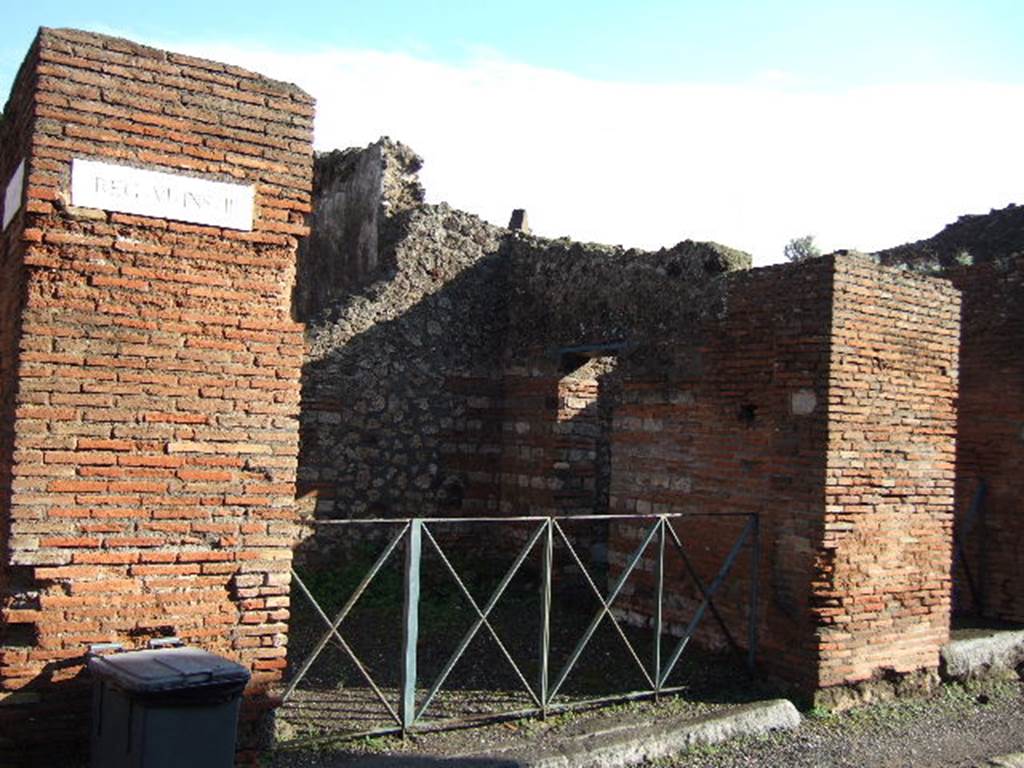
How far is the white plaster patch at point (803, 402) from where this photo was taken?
6.71 metres

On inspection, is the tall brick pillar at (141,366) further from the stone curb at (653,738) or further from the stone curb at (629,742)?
the stone curb at (653,738)

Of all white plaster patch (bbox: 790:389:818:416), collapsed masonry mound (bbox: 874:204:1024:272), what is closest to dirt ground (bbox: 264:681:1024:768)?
white plaster patch (bbox: 790:389:818:416)

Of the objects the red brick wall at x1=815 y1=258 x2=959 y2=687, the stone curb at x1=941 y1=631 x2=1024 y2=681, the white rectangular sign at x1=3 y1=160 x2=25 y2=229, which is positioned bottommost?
the stone curb at x1=941 y1=631 x2=1024 y2=681

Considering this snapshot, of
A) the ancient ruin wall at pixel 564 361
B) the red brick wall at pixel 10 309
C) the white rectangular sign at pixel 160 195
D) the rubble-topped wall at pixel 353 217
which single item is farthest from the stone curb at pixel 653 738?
the rubble-topped wall at pixel 353 217

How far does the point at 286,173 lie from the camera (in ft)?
16.8

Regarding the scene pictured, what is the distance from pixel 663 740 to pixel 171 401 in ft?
11.2

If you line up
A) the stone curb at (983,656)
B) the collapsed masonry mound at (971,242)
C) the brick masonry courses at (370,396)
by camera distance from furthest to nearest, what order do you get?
the collapsed masonry mound at (971,242), the stone curb at (983,656), the brick masonry courses at (370,396)

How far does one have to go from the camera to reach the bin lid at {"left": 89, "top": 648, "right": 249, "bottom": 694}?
4.03 metres

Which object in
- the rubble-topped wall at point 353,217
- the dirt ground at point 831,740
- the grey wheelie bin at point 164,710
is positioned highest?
the rubble-topped wall at point 353,217

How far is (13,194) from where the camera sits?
492 cm

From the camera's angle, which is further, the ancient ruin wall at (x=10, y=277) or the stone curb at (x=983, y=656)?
the stone curb at (x=983, y=656)

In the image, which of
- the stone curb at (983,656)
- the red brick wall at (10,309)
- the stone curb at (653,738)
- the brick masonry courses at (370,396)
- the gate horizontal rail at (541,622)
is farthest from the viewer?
the stone curb at (983,656)

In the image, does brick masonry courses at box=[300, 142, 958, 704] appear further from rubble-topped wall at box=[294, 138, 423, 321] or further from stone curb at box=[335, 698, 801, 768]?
stone curb at box=[335, 698, 801, 768]

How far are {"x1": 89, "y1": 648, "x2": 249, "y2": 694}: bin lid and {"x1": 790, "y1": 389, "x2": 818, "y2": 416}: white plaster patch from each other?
4.23 metres
